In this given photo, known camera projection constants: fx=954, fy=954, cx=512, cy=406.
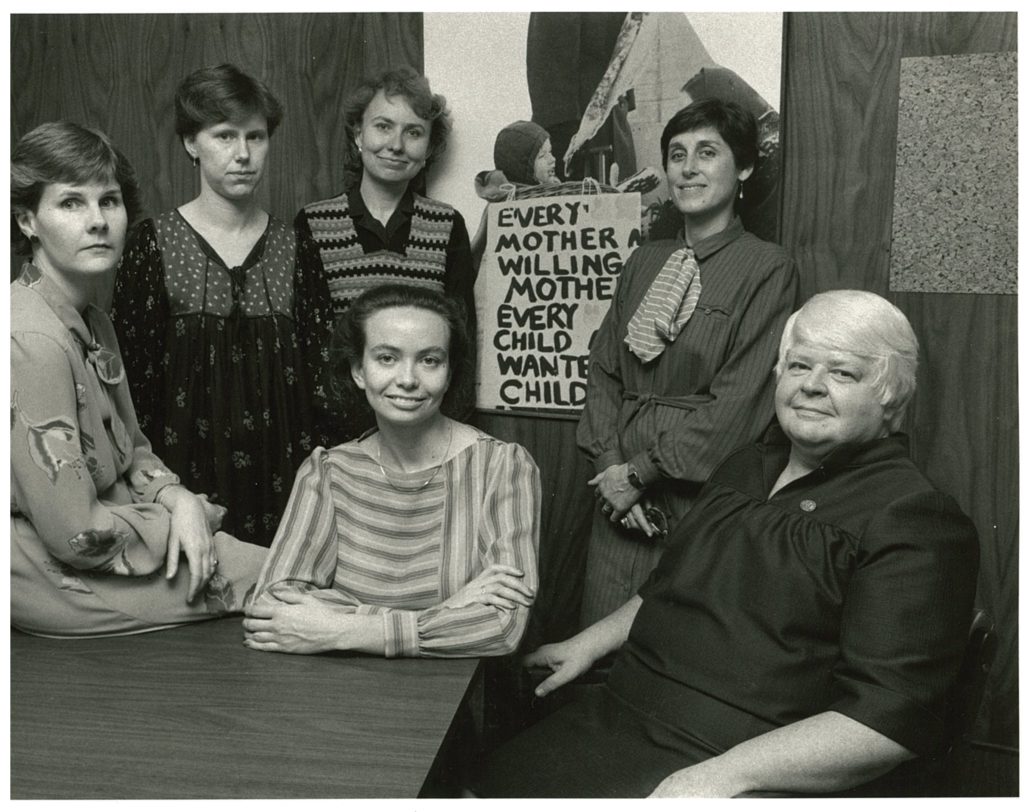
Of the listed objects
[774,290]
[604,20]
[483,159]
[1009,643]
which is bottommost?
[1009,643]

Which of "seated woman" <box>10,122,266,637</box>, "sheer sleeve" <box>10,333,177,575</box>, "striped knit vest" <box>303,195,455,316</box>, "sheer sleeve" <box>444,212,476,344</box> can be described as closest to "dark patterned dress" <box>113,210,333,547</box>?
"striped knit vest" <box>303,195,455,316</box>

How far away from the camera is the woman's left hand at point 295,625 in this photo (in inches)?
66.1

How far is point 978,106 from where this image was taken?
2.46 meters

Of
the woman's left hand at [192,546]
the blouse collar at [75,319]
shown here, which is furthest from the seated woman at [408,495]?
the blouse collar at [75,319]

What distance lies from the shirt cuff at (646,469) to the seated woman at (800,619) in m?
0.56

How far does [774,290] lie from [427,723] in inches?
57.9

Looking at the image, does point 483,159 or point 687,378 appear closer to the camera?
point 687,378

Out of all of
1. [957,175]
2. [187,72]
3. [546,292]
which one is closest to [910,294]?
[957,175]

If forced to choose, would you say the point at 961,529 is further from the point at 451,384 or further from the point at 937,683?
the point at 451,384

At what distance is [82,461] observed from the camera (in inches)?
68.2

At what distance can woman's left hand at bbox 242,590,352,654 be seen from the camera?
168cm

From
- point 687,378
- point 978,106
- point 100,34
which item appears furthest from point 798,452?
point 100,34

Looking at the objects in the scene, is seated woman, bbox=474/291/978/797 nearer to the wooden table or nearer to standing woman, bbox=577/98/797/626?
the wooden table

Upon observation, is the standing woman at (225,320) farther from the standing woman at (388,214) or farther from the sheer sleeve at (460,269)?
the sheer sleeve at (460,269)
